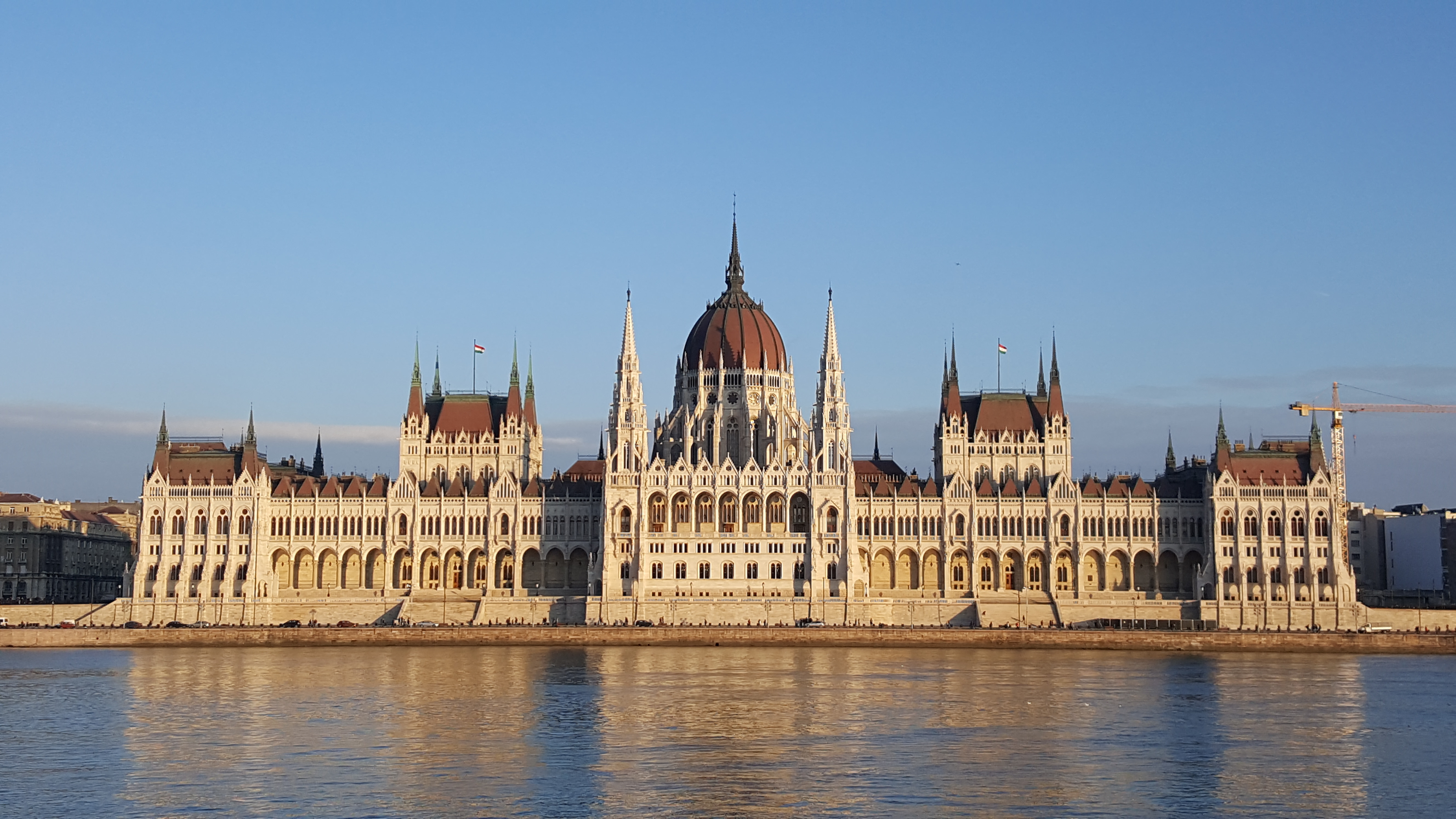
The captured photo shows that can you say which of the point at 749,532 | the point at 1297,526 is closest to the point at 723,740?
the point at 749,532

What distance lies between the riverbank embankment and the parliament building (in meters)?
7.19

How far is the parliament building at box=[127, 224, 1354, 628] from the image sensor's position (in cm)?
13425

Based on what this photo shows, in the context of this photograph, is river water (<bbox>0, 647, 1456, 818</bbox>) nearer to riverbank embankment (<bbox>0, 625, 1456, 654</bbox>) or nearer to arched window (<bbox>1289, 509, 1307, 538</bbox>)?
riverbank embankment (<bbox>0, 625, 1456, 654</bbox>)

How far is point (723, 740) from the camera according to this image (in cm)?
6562

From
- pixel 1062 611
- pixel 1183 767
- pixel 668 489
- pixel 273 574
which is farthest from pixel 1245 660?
pixel 273 574

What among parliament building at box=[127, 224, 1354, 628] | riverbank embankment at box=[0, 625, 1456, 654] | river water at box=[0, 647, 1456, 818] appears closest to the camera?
river water at box=[0, 647, 1456, 818]

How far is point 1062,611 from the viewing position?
133000 millimetres

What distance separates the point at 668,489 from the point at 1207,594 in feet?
136

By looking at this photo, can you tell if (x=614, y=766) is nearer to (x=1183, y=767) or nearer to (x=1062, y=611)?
(x=1183, y=767)

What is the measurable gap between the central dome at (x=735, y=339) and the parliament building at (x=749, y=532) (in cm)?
148

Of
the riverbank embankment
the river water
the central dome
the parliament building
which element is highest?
the central dome

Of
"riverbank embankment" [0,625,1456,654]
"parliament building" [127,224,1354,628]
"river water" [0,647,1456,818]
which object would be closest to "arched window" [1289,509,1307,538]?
"parliament building" [127,224,1354,628]

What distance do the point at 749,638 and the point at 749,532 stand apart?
12.7 metres

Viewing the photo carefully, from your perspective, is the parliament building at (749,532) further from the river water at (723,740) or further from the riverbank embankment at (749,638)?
the river water at (723,740)
